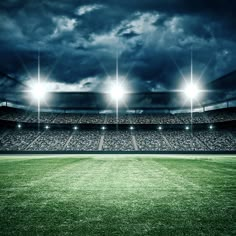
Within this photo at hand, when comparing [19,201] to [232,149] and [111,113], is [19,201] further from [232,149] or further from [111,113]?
[111,113]

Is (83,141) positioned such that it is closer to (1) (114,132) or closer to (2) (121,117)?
(1) (114,132)

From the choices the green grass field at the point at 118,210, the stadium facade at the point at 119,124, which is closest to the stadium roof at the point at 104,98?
the stadium facade at the point at 119,124

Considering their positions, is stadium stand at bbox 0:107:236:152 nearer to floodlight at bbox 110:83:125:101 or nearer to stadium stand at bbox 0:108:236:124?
stadium stand at bbox 0:108:236:124


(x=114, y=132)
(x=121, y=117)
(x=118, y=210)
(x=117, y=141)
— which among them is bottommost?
(x=118, y=210)

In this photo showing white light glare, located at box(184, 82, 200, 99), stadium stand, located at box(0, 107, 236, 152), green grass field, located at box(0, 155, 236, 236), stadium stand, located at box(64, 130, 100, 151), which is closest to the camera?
green grass field, located at box(0, 155, 236, 236)

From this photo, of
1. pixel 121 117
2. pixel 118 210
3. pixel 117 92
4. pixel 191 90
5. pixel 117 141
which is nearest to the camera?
pixel 118 210

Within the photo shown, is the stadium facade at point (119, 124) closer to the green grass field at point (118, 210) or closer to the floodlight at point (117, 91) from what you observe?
the floodlight at point (117, 91)

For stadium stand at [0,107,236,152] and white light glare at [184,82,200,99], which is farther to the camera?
white light glare at [184,82,200,99]

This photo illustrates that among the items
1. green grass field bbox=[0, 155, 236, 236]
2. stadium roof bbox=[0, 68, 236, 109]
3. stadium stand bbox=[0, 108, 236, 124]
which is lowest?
green grass field bbox=[0, 155, 236, 236]

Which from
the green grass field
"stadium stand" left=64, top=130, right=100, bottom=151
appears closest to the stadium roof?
"stadium stand" left=64, top=130, right=100, bottom=151

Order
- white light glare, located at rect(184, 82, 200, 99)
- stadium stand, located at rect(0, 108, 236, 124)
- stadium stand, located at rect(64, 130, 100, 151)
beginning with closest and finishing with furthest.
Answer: stadium stand, located at rect(64, 130, 100, 151)
white light glare, located at rect(184, 82, 200, 99)
stadium stand, located at rect(0, 108, 236, 124)

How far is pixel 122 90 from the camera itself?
174ft

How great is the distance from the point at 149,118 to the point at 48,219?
5172 centimetres

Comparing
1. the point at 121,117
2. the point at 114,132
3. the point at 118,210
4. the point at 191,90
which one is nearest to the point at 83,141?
the point at 114,132
